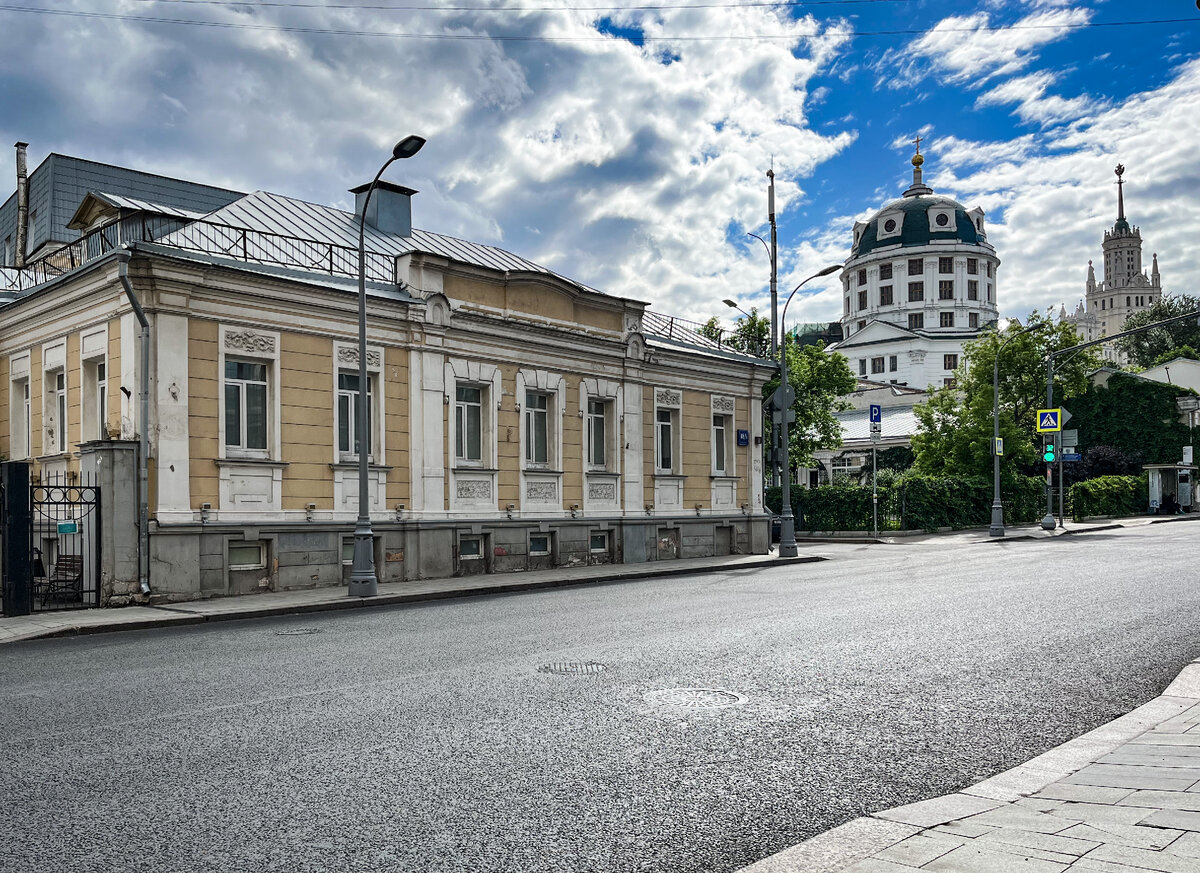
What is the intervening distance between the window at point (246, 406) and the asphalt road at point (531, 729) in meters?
5.58

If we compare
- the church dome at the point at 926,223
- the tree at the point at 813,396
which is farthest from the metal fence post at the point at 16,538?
the church dome at the point at 926,223

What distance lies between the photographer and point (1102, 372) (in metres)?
63.9

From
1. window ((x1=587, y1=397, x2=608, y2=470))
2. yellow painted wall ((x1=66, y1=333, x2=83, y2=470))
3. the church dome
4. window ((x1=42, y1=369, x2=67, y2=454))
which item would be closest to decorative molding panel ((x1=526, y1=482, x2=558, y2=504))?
window ((x1=587, y1=397, x2=608, y2=470))

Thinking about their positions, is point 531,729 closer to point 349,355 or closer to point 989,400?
point 349,355

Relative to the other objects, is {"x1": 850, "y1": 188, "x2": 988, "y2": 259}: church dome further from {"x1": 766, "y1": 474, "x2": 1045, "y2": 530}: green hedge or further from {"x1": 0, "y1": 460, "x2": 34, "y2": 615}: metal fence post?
{"x1": 0, "y1": 460, "x2": 34, "y2": 615}: metal fence post

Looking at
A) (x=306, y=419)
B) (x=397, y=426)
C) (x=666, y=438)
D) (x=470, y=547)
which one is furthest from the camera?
(x=666, y=438)

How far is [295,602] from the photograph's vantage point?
16281 mm

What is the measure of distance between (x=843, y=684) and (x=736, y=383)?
74.5 ft

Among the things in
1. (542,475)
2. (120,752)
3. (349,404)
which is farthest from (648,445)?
(120,752)

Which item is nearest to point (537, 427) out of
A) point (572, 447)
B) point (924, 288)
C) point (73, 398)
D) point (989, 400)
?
point (572, 447)

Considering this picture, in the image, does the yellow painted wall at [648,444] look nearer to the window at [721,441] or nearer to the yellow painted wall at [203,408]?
the window at [721,441]

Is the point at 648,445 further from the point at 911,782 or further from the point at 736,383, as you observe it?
the point at 911,782

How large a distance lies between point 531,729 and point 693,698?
5.22 ft

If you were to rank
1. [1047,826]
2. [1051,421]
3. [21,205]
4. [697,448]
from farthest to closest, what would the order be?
[1051,421]
[21,205]
[697,448]
[1047,826]
